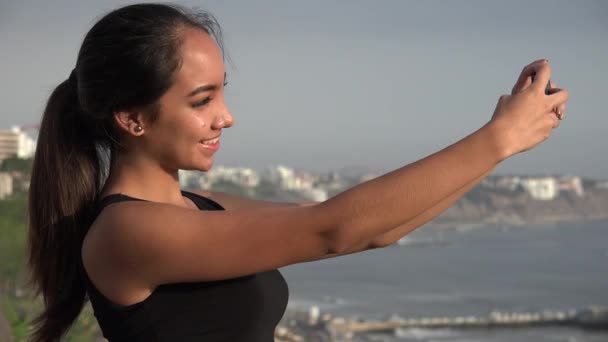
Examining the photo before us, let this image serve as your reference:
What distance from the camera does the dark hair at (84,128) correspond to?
1110mm

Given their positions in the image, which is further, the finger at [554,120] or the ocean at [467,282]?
the ocean at [467,282]

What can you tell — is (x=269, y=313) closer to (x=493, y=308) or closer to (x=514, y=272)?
(x=493, y=308)

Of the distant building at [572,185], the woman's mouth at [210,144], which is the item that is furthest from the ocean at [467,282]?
the woman's mouth at [210,144]

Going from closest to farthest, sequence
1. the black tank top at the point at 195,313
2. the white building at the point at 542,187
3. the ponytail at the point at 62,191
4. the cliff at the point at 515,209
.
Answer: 1. the black tank top at the point at 195,313
2. the ponytail at the point at 62,191
3. the cliff at the point at 515,209
4. the white building at the point at 542,187

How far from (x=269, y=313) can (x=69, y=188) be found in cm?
29

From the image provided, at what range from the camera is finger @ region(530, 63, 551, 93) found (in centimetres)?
101

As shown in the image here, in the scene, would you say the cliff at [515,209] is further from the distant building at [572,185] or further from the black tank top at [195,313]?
the black tank top at [195,313]

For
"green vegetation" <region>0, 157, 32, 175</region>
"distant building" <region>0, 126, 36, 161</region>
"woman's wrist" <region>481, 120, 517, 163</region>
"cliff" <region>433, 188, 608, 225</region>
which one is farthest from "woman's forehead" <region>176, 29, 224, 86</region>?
"cliff" <region>433, 188, 608, 225</region>

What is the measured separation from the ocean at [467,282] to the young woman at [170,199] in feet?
92.3

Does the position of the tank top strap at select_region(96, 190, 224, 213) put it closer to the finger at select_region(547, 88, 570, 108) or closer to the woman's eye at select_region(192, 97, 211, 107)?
the woman's eye at select_region(192, 97, 211, 107)

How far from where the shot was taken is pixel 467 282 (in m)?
43.9

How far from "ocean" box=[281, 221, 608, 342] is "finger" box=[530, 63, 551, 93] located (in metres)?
28.3

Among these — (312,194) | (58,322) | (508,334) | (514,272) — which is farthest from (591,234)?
(58,322)

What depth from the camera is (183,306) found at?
3.64ft
